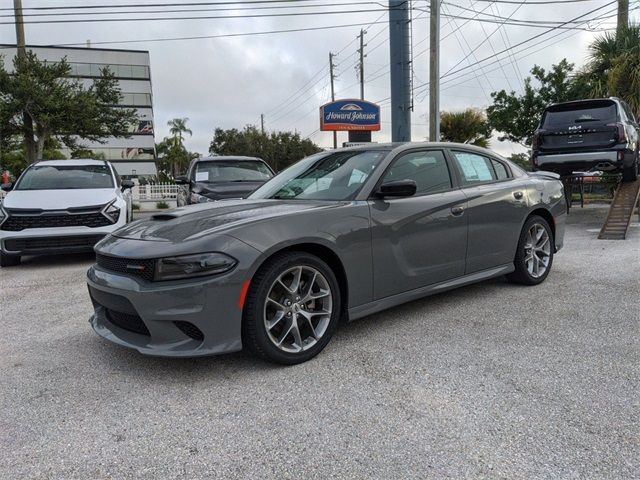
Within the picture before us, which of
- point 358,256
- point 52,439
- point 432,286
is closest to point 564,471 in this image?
point 358,256

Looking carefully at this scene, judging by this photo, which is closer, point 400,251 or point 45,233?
point 400,251

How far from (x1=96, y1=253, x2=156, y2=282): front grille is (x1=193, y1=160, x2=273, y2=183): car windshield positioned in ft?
20.0

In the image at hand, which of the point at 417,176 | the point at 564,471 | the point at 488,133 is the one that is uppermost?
the point at 488,133

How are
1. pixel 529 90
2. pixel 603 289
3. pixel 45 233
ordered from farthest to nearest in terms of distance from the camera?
1. pixel 529 90
2. pixel 45 233
3. pixel 603 289

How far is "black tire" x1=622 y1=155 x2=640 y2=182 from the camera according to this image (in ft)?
29.4

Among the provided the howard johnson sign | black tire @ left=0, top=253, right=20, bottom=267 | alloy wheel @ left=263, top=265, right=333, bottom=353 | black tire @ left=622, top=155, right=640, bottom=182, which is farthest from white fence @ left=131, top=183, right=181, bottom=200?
alloy wheel @ left=263, top=265, right=333, bottom=353

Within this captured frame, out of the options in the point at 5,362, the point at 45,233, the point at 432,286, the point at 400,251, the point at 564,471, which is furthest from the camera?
the point at 45,233

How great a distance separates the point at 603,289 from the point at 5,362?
5274 mm

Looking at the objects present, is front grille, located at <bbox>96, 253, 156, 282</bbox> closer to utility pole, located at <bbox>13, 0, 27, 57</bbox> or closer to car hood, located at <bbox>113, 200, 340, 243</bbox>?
car hood, located at <bbox>113, 200, 340, 243</bbox>

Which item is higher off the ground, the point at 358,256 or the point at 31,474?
the point at 358,256

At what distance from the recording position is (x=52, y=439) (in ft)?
7.82

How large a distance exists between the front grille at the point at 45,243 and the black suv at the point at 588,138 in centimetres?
791

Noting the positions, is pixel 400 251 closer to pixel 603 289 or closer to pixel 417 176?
pixel 417 176

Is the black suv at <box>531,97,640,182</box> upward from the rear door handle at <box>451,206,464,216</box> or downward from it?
upward
